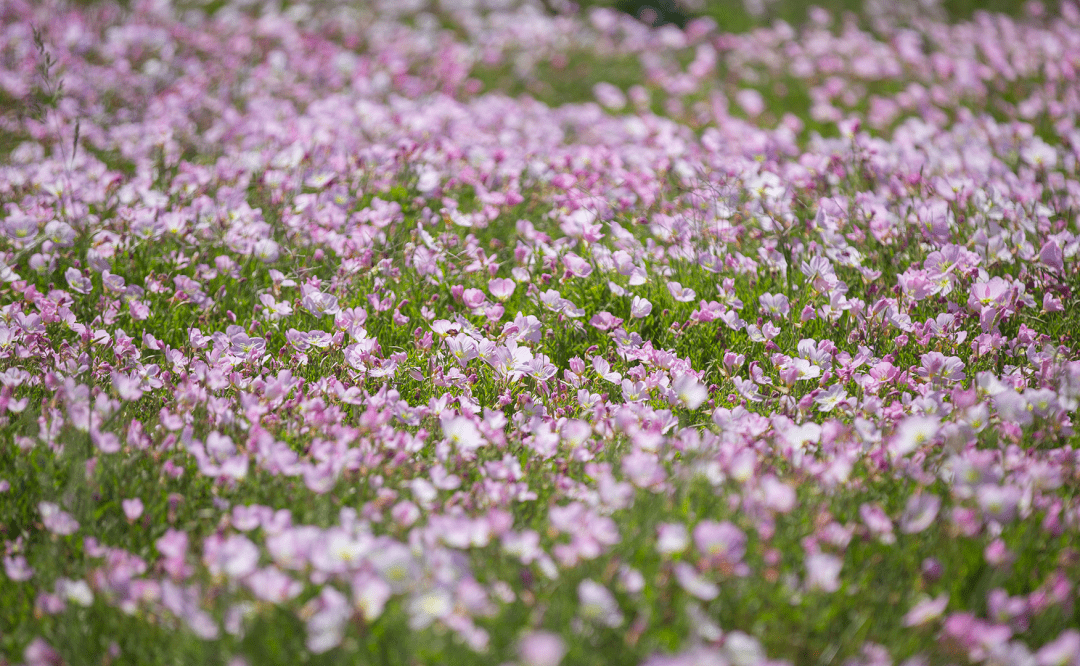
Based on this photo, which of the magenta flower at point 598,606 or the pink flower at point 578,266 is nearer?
the magenta flower at point 598,606

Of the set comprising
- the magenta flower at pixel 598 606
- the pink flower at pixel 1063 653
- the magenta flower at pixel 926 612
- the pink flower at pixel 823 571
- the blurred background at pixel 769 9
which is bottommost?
the blurred background at pixel 769 9

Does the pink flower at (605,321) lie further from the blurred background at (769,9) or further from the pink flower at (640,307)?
the blurred background at (769,9)

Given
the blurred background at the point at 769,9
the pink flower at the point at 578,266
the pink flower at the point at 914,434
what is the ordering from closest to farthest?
1. the pink flower at the point at 914,434
2. the pink flower at the point at 578,266
3. the blurred background at the point at 769,9

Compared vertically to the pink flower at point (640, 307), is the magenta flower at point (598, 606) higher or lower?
higher

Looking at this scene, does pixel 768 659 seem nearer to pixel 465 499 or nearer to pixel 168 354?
pixel 465 499

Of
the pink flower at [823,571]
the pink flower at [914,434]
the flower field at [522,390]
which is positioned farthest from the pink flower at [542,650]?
the pink flower at [914,434]

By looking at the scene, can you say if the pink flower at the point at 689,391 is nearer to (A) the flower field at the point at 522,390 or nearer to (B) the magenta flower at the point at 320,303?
(A) the flower field at the point at 522,390

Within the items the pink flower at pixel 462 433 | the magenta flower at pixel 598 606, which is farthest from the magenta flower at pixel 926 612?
the pink flower at pixel 462 433

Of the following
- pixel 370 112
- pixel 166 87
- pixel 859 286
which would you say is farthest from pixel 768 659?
pixel 166 87

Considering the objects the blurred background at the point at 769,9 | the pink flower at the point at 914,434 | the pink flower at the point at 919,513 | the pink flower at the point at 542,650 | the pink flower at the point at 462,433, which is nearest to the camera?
the pink flower at the point at 542,650
